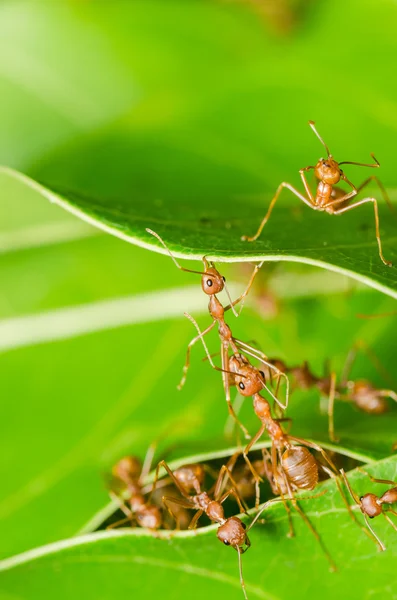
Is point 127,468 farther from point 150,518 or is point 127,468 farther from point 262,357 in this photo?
point 262,357

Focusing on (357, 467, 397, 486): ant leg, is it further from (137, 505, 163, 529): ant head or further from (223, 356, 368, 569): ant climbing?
(137, 505, 163, 529): ant head

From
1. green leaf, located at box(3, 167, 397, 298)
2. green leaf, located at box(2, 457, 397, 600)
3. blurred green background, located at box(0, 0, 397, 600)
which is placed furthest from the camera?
blurred green background, located at box(0, 0, 397, 600)

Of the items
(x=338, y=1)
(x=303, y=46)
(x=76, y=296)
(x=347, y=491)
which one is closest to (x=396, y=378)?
(x=347, y=491)

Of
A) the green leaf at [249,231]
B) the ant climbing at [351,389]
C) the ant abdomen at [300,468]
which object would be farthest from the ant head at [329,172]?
the ant abdomen at [300,468]

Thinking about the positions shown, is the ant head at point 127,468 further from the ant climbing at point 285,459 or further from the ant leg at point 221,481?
the ant climbing at point 285,459

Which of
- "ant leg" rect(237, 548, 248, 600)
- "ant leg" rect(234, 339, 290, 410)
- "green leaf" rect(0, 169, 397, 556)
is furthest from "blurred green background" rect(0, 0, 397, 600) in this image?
"ant leg" rect(237, 548, 248, 600)

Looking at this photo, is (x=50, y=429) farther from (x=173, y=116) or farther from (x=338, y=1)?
(x=338, y=1)
